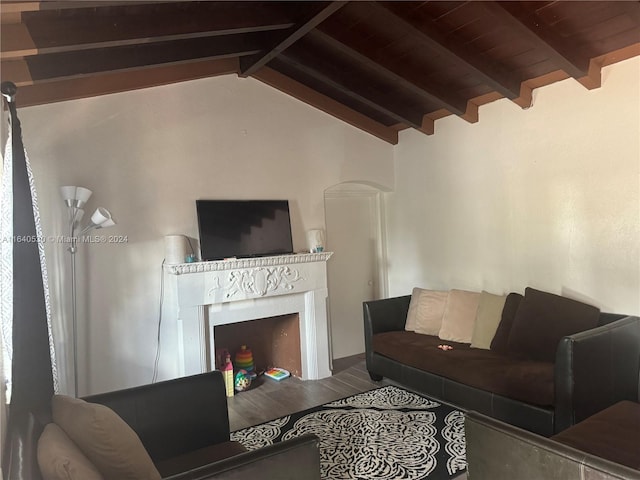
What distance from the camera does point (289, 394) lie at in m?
4.02

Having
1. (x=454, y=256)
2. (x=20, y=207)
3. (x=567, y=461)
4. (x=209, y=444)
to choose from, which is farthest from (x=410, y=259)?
(x=20, y=207)

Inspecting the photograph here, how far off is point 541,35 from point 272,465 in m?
3.08

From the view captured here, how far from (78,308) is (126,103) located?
169 cm

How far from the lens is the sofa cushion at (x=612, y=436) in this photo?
78.4 inches

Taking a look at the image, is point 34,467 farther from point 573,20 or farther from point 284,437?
point 573,20

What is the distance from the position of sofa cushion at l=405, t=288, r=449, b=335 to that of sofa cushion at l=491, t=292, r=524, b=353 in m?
0.64

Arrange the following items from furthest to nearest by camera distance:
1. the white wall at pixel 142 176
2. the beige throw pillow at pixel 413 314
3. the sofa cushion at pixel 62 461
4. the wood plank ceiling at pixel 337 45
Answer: the beige throw pillow at pixel 413 314
the white wall at pixel 142 176
the wood plank ceiling at pixel 337 45
the sofa cushion at pixel 62 461

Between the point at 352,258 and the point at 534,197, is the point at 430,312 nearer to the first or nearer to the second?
the point at 352,258

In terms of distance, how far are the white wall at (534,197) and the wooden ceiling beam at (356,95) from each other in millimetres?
332

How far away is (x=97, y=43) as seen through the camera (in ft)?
8.63

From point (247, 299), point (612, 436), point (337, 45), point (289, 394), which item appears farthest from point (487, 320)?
point (337, 45)

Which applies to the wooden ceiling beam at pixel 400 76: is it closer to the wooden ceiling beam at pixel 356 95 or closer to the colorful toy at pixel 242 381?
the wooden ceiling beam at pixel 356 95

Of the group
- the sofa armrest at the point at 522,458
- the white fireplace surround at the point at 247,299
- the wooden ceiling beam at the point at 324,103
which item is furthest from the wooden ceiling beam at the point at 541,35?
the white fireplace surround at the point at 247,299

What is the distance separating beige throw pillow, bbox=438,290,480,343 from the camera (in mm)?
3898
